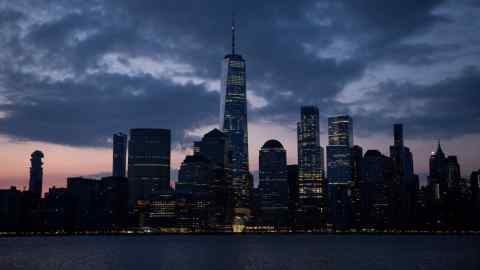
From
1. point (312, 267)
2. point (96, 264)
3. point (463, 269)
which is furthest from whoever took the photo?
point (96, 264)

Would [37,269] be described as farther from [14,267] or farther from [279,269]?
[279,269]

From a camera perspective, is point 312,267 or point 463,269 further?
point 312,267

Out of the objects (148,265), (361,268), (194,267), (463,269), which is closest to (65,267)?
(148,265)

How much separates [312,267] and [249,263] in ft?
48.5

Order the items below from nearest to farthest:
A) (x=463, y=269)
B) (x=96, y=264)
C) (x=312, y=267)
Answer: (x=463, y=269), (x=312, y=267), (x=96, y=264)

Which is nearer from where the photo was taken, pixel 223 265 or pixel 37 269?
pixel 37 269

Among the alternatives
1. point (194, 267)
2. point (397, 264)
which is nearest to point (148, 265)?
point (194, 267)

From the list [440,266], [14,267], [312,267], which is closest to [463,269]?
[440,266]

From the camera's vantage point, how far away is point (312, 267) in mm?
105125

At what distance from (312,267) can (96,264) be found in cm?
Answer: 4056

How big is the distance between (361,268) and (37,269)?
55594 mm

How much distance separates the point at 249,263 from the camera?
115 meters

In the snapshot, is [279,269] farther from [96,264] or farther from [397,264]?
[96,264]

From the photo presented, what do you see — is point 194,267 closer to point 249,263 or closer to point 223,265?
point 223,265
